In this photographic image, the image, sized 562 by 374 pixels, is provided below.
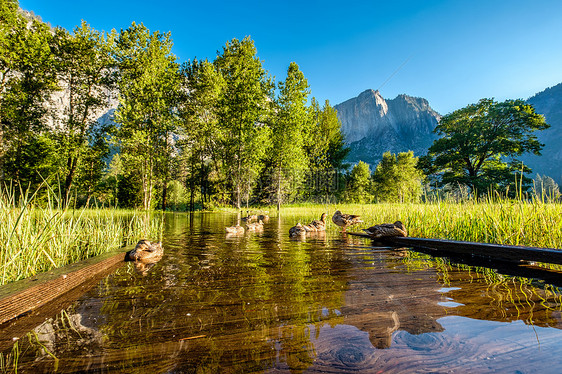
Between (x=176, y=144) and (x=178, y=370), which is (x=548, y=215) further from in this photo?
(x=176, y=144)

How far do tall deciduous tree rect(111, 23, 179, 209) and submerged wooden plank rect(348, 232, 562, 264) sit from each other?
24.2 m

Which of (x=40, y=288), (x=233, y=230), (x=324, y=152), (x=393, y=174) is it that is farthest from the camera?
(x=393, y=174)

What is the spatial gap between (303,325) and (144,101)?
27894mm

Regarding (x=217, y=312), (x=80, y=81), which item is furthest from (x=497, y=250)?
(x=80, y=81)

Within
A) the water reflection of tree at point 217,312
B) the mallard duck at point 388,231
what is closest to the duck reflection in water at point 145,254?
the water reflection of tree at point 217,312

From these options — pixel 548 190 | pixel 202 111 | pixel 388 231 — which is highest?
pixel 202 111

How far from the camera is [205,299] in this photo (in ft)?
9.77

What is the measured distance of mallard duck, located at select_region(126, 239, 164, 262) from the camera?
5426 millimetres

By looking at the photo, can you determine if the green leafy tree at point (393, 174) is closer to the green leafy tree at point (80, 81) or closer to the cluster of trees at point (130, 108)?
the cluster of trees at point (130, 108)

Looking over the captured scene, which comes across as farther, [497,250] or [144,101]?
[144,101]

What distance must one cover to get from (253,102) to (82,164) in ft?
68.6

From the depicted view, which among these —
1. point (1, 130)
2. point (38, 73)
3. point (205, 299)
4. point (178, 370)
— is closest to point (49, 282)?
point (205, 299)

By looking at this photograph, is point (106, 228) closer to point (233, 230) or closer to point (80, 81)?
point (233, 230)

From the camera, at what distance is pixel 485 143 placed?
27828mm
